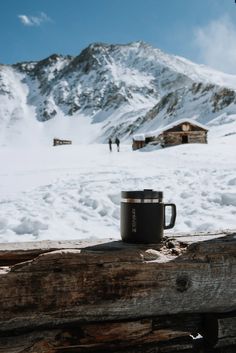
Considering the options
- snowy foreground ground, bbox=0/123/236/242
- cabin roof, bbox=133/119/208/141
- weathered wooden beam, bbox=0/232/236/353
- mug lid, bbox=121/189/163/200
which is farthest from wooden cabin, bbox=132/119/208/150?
weathered wooden beam, bbox=0/232/236/353

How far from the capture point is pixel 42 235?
25.0 ft

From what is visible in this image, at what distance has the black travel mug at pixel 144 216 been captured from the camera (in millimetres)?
2850

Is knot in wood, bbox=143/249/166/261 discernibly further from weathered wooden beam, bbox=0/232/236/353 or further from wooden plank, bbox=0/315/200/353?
wooden plank, bbox=0/315/200/353

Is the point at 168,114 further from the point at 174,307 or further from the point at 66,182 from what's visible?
the point at 174,307

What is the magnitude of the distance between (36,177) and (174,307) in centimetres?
1546

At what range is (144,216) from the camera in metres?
→ 2.84

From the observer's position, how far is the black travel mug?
285 centimetres

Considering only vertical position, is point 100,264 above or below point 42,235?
above

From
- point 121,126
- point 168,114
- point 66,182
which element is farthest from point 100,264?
point 121,126

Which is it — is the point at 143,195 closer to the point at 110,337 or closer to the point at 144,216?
the point at 144,216

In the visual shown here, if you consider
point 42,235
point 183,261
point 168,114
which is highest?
point 168,114

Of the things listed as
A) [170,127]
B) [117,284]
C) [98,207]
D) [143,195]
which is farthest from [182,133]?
[117,284]

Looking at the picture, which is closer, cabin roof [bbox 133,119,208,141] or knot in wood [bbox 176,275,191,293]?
knot in wood [bbox 176,275,191,293]

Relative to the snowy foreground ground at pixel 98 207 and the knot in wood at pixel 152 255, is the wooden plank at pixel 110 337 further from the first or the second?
the snowy foreground ground at pixel 98 207
